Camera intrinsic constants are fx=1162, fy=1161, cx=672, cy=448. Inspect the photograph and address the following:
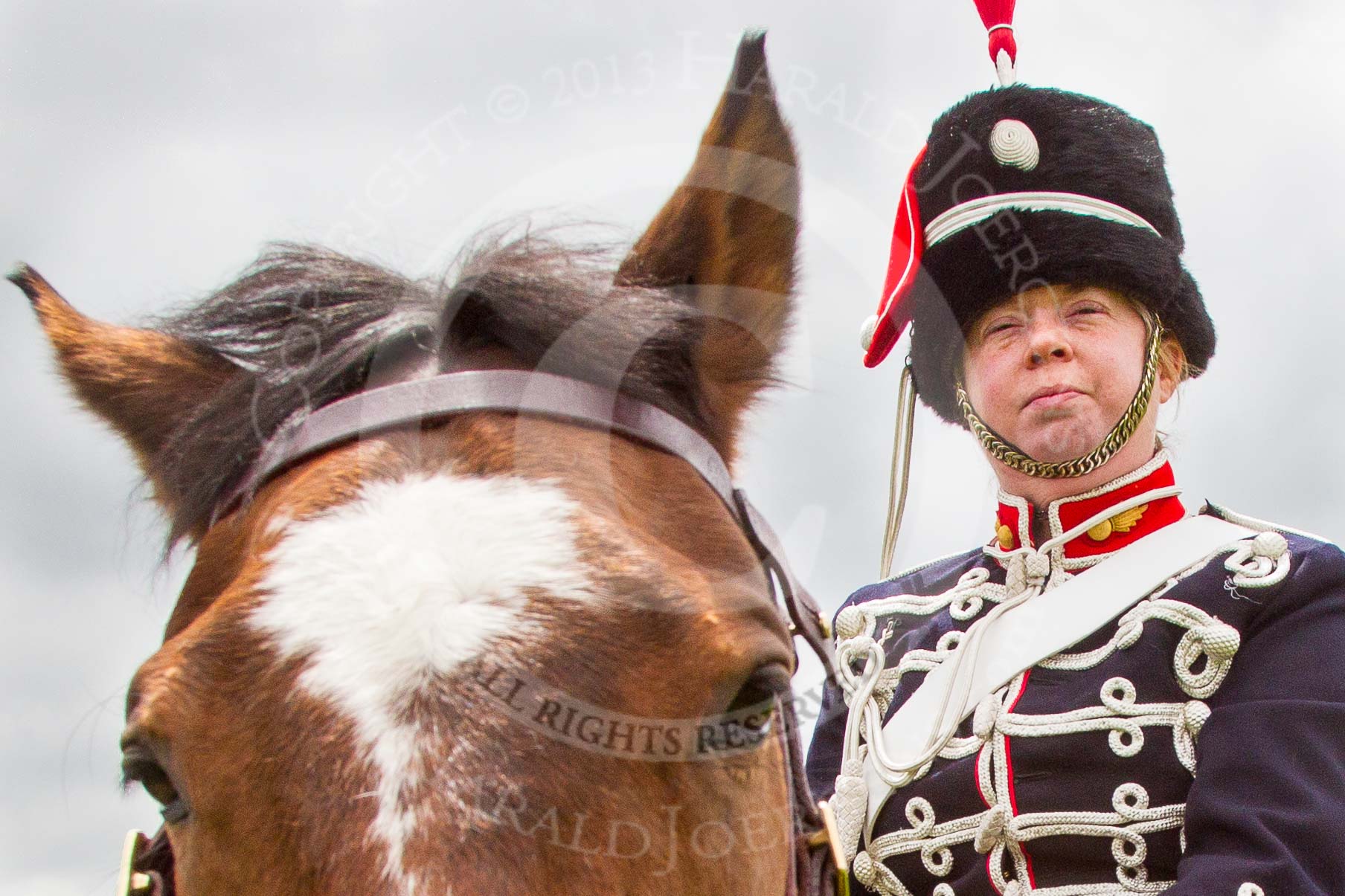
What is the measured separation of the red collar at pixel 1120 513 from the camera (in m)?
3.08

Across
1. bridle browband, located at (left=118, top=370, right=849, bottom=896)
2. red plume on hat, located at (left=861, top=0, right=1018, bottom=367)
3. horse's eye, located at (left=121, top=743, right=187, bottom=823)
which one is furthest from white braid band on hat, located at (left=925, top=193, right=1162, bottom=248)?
horse's eye, located at (left=121, top=743, right=187, bottom=823)

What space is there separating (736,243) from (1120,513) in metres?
1.36

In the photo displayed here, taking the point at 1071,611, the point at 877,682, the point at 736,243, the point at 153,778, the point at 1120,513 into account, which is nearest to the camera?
the point at 153,778

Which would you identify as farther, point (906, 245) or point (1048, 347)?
point (906, 245)

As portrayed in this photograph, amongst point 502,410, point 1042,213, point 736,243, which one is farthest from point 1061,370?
point 502,410

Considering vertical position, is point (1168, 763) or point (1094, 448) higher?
point (1094, 448)

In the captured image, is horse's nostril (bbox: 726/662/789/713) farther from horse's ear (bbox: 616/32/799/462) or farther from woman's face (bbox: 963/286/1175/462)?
woman's face (bbox: 963/286/1175/462)

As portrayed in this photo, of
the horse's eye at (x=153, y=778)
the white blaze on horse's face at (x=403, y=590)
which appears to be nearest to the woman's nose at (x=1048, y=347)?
the white blaze on horse's face at (x=403, y=590)

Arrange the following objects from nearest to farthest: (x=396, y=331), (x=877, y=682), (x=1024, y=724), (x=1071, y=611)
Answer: (x=396, y=331)
(x=1024, y=724)
(x=1071, y=611)
(x=877, y=682)

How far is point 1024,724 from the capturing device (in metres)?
2.79

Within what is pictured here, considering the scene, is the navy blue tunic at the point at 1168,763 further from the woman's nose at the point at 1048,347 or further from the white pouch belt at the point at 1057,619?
the woman's nose at the point at 1048,347

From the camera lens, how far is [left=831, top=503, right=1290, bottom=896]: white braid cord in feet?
8.46

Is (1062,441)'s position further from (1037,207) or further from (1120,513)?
(1037,207)

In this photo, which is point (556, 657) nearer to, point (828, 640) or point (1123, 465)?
point (828, 640)
